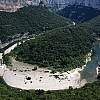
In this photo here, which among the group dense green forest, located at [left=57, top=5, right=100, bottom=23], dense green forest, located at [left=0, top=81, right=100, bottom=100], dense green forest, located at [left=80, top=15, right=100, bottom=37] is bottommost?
dense green forest, located at [left=57, top=5, right=100, bottom=23]

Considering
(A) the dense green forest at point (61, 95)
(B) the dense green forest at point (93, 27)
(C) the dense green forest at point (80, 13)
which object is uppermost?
(A) the dense green forest at point (61, 95)

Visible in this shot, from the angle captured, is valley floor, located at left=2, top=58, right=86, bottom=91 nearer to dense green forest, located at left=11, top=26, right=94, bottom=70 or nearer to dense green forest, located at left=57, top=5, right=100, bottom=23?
dense green forest, located at left=11, top=26, right=94, bottom=70

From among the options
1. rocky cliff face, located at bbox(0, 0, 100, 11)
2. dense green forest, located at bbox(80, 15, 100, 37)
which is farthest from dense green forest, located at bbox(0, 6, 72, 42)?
dense green forest, located at bbox(80, 15, 100, 37)

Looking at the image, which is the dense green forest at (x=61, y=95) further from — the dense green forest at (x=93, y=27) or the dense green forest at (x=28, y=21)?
the dense green forest at (x=93, y=27)

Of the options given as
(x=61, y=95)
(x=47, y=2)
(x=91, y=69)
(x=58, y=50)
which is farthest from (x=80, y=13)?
(x=61, y=95)

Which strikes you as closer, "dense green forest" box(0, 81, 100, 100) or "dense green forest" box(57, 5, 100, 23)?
"dense green forest" box(0, 81, 100, 100)

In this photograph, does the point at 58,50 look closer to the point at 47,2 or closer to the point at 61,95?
the point at 61,95

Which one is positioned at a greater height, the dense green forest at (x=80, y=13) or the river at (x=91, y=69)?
the river at (x=91, y=69)

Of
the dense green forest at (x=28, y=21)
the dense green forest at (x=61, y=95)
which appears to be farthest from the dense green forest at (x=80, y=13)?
the dense green forest at (x=61, y=95)
